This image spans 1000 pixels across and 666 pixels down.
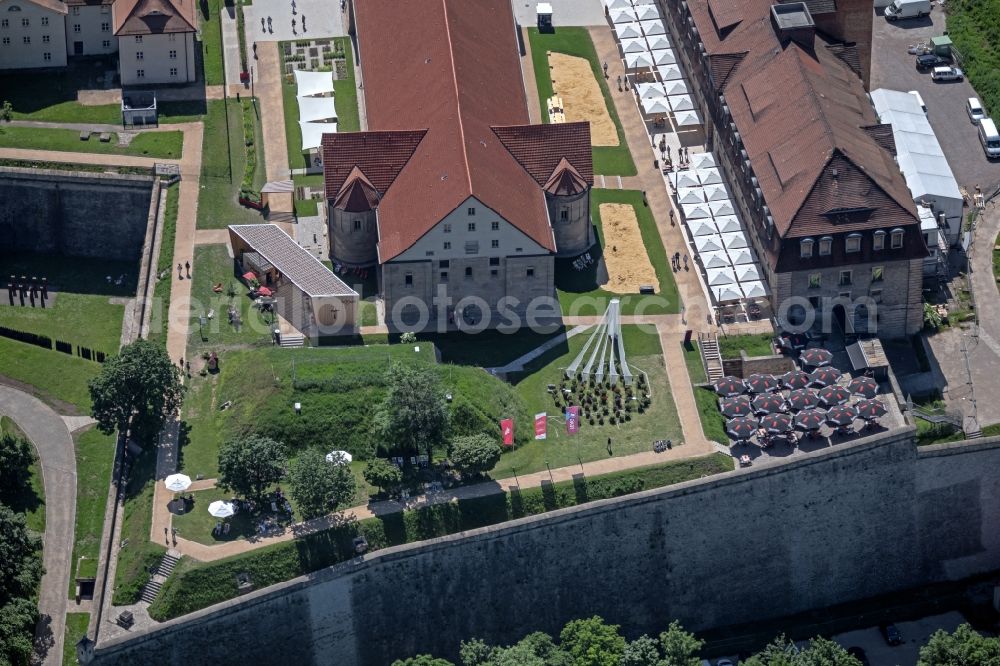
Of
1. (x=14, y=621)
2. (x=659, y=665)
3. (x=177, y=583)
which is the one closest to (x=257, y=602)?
(x=177, y=583)

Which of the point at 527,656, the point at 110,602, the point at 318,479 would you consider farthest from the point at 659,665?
the point at 110,602

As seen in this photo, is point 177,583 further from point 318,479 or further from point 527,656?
point 527,656

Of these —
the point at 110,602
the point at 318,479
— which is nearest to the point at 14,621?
the point at 110,602

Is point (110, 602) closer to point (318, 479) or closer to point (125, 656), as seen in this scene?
point (125, 656)

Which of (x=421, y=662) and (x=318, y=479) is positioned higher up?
(x=318, y=479)

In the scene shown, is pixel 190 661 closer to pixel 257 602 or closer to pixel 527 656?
pixel 257 602

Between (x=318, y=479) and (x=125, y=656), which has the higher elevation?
(x=318, y=479)
